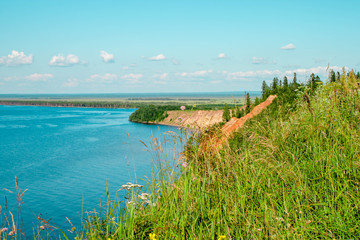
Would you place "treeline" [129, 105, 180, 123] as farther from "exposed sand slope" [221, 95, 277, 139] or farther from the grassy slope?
the grassy slope

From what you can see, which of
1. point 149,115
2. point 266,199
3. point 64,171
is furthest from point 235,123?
point 149,115

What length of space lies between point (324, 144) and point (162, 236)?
3.00 metres

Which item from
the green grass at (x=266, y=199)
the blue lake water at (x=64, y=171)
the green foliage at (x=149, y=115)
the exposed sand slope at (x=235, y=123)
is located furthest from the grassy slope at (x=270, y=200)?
the green foliage at (x=149, y=115)

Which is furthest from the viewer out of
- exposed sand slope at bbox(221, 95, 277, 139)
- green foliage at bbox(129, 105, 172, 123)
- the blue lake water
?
green foliage at bbox(129, 105, 172, 123)

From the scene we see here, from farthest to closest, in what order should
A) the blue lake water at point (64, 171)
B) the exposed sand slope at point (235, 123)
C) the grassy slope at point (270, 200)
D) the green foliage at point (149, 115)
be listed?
the green foliage at point (149, 115), the blue lake water at point (64, 171), the exposed sand slope at point (235, 123), the grassy slope at point (270, 200)

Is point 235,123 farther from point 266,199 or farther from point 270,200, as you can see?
point 270,200

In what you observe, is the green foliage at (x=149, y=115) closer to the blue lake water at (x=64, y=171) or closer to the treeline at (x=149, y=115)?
the treeline at (x=149, y=115)

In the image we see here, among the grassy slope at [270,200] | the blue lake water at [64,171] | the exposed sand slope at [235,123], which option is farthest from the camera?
the blue lake water at [64,171]

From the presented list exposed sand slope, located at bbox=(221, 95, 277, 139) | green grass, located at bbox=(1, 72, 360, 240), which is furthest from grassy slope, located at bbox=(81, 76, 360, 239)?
exposed sand slope, located at bbox=(221, 95, 277, 139)

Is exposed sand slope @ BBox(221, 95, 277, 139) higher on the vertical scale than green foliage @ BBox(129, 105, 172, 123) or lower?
higher

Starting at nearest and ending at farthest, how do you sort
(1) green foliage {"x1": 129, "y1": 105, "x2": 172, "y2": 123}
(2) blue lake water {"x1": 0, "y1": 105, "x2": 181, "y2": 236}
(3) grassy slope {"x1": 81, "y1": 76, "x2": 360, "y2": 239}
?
(3) grassy slope {"x1": 81, "y1": 76, "x2": 360, "y2": 239}
(2) blue lake water {"x1": 0, "y1": 105, "x2": 181, "y2": 236}
(1) green foliage {"x1": 129, "y1": 105, "x2": 172, "y2": 123}

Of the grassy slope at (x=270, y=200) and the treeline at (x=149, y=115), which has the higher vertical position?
the grassy slope at (x=270, y=200)

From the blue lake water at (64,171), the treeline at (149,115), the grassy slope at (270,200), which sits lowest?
the blue lake water at (64,171)

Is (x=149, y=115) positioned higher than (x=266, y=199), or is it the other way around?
(x=266, y=199)
